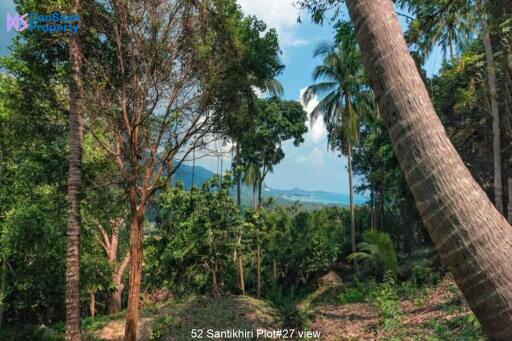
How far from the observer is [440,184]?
1918 mm

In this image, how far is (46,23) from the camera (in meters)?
7.42

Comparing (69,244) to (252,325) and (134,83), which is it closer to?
(134,83)

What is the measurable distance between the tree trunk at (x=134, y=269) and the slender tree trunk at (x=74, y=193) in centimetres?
131

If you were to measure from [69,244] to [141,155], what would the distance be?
2.94 meters

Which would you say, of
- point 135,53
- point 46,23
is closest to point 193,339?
point 135,53

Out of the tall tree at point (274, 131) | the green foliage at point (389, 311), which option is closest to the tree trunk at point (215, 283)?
the green foliage at point (389, 311)

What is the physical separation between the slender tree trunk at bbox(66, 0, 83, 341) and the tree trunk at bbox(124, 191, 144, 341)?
1315 millimetres

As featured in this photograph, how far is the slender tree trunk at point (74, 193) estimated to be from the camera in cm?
677

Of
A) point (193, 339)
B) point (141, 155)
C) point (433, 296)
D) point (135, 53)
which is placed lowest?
point (193, 339)

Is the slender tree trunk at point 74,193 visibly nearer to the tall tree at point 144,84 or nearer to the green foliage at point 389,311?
the tall tree at point 144,84

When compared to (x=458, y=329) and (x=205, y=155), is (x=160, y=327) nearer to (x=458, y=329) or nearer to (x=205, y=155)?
(x=205, y=155)

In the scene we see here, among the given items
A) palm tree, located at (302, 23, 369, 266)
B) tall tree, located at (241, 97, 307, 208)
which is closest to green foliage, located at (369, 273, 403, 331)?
palm tree, located at (302, 23, 369, 266)

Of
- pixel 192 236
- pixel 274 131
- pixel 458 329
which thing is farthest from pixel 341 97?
pixel 458 329

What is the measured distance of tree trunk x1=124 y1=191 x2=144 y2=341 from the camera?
796cm
